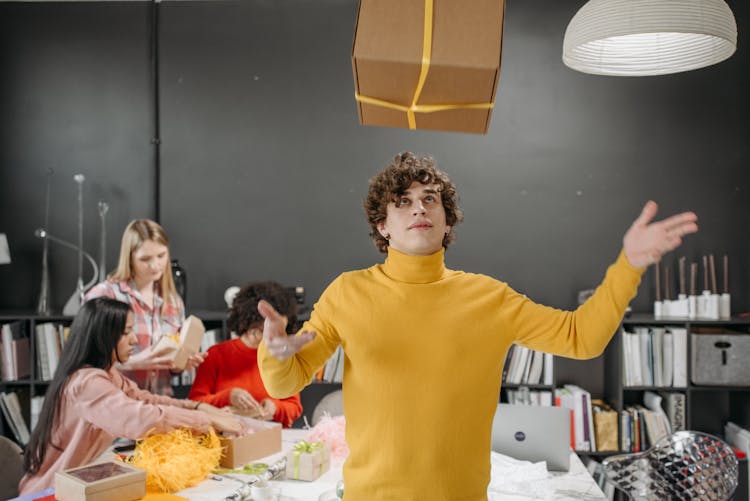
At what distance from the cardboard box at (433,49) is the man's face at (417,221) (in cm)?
26

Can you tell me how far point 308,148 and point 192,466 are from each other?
2611 mm

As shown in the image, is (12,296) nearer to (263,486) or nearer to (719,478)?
(263,486)

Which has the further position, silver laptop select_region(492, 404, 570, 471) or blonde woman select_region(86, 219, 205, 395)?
blonde woman select_region(86, 219, 205, 395)

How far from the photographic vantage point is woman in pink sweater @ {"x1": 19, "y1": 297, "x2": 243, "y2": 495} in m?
2.58

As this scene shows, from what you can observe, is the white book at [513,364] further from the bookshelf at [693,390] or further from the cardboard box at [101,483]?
the cardboard box at [101,483]

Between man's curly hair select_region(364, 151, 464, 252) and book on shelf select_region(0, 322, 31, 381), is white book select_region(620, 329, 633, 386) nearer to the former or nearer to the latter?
man's curly hair select_region(364, 151, 464, 252)

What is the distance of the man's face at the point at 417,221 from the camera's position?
5.84 ft

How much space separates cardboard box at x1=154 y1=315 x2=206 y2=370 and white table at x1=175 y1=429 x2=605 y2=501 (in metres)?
0.77

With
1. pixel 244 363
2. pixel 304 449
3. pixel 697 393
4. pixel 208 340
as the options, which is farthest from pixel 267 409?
pixel 697 393

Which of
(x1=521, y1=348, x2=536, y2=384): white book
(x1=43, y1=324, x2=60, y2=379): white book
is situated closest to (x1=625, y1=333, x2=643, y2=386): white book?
(x1=521, y1=348, x2=536, y2=384): white book

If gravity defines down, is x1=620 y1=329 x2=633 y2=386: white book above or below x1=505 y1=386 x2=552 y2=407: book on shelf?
above

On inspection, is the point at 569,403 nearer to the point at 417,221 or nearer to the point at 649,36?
the point at 649,36

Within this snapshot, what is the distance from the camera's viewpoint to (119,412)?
8.34 ft

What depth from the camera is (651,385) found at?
4.11m
